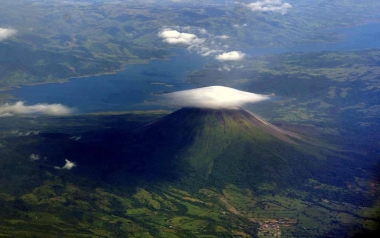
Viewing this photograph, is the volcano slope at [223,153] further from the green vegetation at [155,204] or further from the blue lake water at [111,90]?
the blue lake water at [111,90]

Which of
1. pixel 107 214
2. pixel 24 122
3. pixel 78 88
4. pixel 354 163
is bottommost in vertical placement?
pixel 107 214

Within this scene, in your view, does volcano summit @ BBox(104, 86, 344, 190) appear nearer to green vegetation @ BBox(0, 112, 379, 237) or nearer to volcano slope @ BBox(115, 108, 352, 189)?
volcano slope @ BBox(115, 108, 352, 189)

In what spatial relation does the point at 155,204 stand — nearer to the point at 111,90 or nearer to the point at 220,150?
the point at 220,150

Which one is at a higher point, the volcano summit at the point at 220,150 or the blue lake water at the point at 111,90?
the blue lake water at the point at 111,90

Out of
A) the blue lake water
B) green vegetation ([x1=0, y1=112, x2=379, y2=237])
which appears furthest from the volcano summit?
the blue lake water

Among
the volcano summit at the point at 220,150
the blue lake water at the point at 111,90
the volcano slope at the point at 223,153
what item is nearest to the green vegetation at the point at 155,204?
the volcano slope at the point at 223,153

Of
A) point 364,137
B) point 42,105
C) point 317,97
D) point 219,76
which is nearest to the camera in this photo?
point 364,137

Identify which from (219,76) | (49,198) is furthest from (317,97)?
(49,198)

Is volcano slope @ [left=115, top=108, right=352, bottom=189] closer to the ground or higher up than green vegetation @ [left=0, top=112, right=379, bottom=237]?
higher up

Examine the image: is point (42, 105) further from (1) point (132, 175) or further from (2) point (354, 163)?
(2) point (354, 163)
